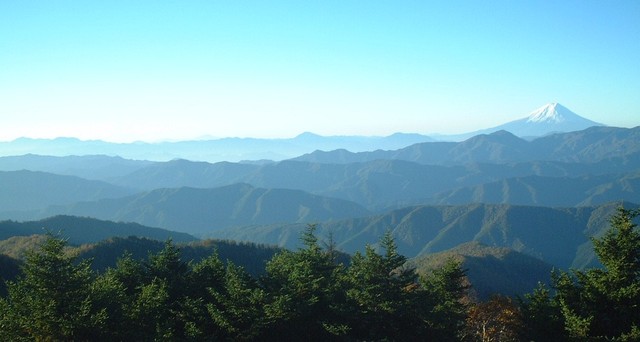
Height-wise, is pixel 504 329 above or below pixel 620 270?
below

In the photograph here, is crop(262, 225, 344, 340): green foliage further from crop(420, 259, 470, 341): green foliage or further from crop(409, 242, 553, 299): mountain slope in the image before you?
crop(409, 242, 553, 299): mountain slope

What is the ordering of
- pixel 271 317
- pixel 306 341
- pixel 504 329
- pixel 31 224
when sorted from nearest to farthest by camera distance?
pixel 271 317 → pixel 306 341 → pixel 504 329 → pixel 31 224

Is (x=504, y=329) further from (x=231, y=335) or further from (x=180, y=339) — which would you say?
(x=180, y=339)

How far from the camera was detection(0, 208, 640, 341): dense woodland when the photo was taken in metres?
21.8

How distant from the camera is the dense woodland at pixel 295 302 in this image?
859 inches

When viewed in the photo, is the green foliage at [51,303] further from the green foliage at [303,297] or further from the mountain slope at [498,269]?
the mountain slope at [498,269]

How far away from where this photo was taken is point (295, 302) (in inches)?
1045

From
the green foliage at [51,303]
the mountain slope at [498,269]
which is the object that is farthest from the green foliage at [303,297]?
the mountain slope at [498,269]

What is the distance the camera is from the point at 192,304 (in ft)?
81.9

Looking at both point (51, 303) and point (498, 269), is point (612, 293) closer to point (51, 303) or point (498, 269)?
point (51, 303)

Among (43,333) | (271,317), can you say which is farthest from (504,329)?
(43,333)

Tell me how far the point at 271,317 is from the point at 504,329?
17153 millimetres

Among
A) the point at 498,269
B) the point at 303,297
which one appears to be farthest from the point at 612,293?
the point at 498,269

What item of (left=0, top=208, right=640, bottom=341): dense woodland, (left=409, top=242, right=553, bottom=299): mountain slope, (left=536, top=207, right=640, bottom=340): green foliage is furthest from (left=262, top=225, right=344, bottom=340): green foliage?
(left=409, top=242, right=553, bottom=299): mountain slope
